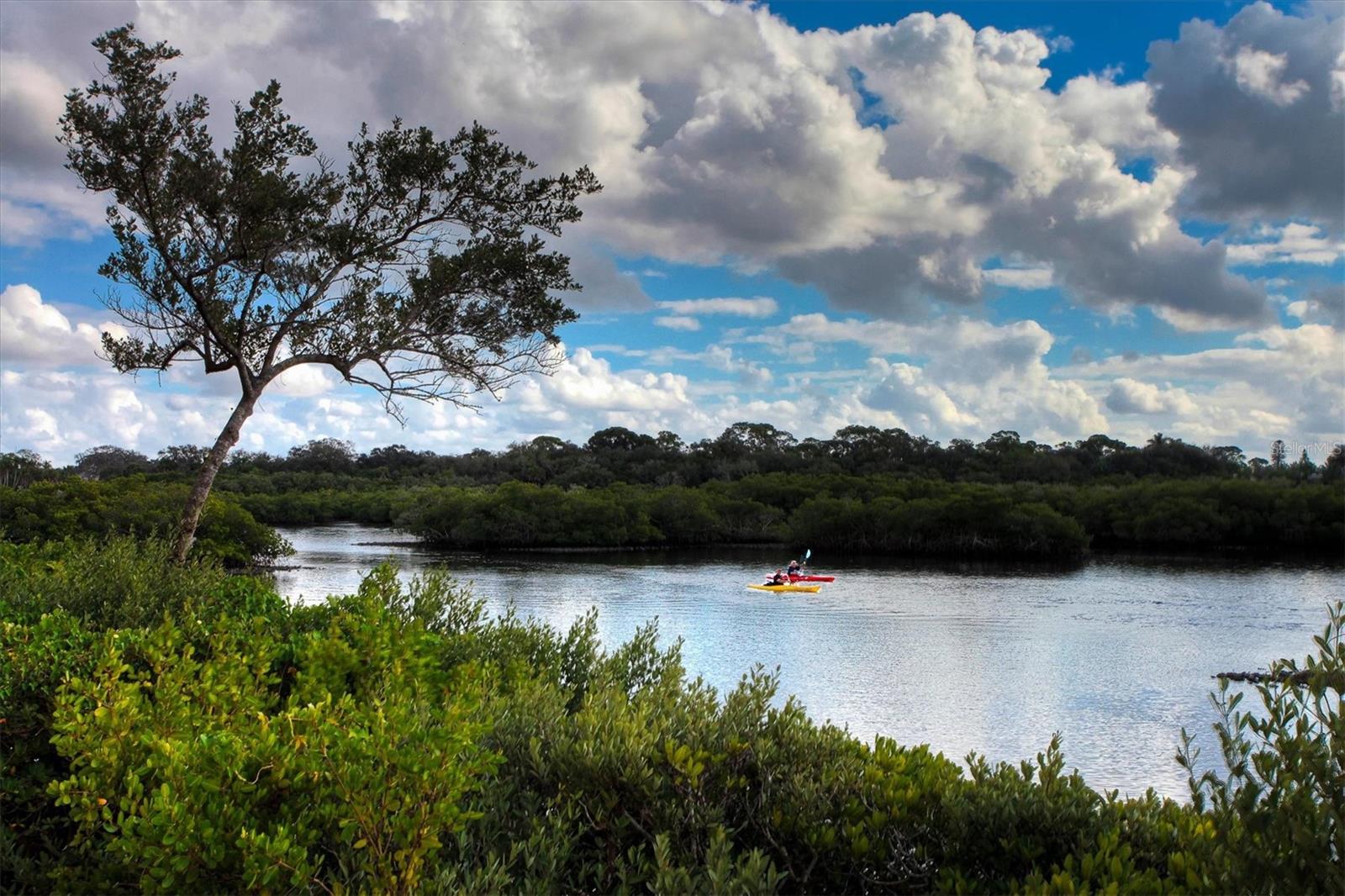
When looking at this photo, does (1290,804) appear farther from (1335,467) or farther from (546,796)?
(1335,467)

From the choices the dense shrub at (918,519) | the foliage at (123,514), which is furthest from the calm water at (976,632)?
the dense shrub at (918,519)

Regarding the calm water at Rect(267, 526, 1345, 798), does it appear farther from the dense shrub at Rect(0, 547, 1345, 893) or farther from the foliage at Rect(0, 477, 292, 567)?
the dense shrub at Rect(0, 547, 1345, 893)

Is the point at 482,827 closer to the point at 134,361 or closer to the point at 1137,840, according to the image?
the point at 1137,840

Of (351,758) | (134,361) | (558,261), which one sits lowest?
(351,758)

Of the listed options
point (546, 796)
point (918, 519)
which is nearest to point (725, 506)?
point (918, 519)

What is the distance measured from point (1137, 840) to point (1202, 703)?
21141 millimetres

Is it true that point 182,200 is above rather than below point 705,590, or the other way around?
above

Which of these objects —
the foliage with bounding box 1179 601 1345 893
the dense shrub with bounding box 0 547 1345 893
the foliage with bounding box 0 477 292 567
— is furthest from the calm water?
the foliage with bounding box 1179 601 1345 893

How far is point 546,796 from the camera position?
171 inches

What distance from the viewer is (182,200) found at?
A: 13094 millimetres

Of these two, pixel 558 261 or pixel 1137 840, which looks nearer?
pixel 1137 840

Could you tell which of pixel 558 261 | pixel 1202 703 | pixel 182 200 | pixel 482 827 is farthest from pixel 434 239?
pixel 1202 703

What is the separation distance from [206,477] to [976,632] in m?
25.7

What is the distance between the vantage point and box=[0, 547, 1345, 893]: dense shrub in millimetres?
3230
